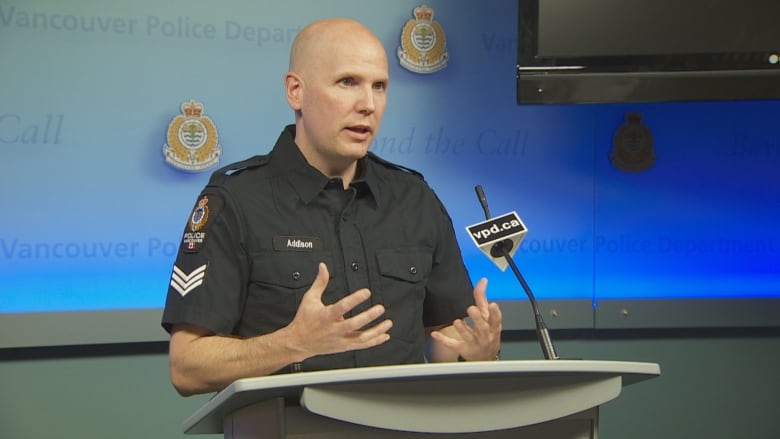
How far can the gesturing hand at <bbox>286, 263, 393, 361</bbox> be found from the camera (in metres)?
1.59

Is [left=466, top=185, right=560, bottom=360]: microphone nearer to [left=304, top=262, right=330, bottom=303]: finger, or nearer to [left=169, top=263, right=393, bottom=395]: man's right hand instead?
[left=169, top=263, right=393, bottom=395]: man's right hand

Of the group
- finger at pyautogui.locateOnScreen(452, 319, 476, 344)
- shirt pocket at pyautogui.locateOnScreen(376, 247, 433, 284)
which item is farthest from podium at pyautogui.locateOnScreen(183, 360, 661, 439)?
shirt pocket at pyautogui.locateOnScreen(376, 247, 433, 284)

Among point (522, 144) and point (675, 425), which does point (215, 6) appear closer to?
point (522, 144)

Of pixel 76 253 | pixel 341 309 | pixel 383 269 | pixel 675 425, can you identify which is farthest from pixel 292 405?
pixel 675 425

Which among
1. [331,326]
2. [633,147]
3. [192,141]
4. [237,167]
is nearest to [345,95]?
[237,167]

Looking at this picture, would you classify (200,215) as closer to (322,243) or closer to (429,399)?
(322,243)

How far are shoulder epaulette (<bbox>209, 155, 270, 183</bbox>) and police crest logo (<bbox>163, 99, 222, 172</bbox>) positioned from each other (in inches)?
36.9

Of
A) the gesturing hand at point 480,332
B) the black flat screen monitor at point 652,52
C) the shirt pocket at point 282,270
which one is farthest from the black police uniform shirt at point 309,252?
the black flat screen monitor at point 652,52

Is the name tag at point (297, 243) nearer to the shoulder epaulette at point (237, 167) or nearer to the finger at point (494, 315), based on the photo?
the shoulder epaulette at point (237, 167)

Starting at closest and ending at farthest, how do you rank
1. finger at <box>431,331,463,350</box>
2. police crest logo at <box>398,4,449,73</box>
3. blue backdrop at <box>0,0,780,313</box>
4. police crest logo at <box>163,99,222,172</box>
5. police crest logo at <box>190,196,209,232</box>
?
finger at <box>431,331,463,350</box>, police crest logo at <box>190,196,209,232</box>, blue backdrop at <box>0,0,780,313</box>, police crest logo at <box>163,99,222,172</box>, police crest logo at <box>398,4,449,73</box>

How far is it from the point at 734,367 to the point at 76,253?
239cm

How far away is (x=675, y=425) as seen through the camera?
364 centimetres

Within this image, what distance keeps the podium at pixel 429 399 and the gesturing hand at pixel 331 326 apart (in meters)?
0.17

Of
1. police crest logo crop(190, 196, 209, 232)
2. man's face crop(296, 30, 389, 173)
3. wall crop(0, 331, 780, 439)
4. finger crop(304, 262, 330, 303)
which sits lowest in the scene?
wall crop(0, 331, 780, 439)
